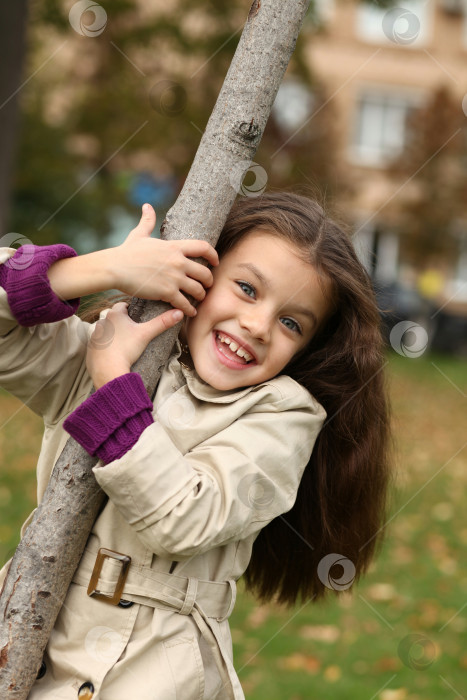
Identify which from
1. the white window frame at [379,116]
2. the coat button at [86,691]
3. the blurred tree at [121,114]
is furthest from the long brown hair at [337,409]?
the white window frame at [379,116]

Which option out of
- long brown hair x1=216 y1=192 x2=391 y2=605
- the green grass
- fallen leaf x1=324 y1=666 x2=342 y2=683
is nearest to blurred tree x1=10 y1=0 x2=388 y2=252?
the green grass

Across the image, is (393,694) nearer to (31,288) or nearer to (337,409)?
(337,409)

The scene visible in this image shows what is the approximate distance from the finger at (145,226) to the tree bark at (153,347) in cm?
5

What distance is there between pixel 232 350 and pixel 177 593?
60 cm

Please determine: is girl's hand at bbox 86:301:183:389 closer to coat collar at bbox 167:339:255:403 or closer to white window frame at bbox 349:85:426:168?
coat collar at bbox 167:339:255:403

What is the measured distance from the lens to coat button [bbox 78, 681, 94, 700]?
6.34 feet

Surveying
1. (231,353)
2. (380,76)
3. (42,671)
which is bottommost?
(42,671)

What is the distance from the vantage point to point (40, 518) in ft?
6.36

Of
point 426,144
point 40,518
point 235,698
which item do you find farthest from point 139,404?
point 426,144

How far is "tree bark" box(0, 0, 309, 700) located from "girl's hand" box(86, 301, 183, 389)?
0.03 meters

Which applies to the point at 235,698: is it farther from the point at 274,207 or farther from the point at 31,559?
the point at 274,207

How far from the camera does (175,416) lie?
2098 millimetres

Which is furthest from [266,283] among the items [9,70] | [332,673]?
[9,70]

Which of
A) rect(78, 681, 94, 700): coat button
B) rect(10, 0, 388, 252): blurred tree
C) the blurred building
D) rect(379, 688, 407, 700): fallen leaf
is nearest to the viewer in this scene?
rect(78, 681, 94, 700): coat button
